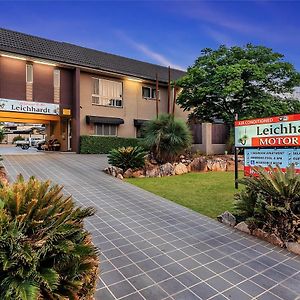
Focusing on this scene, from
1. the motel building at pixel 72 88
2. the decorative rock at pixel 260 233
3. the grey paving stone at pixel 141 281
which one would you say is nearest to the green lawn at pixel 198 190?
the decorative rock at pixel 260 233

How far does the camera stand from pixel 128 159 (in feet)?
35.0

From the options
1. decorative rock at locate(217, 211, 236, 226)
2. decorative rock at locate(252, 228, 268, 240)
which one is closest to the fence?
decorative rock at locate(217, 211, 236, 226)

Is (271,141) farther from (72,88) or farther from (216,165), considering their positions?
(72,88)

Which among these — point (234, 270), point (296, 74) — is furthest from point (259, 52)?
point (234, 270)

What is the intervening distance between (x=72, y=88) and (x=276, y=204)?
17.2 metres

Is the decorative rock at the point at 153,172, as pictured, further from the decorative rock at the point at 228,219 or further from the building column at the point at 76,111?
the building column at the point at 76,111

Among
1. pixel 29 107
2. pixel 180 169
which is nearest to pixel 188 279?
pixel 180 169

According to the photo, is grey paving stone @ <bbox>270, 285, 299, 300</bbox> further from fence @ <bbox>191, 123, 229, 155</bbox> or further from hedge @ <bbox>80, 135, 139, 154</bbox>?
hedge @ <bbox>80, 135, 139, 154</bbox>

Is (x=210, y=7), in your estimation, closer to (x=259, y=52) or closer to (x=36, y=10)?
(x=259, y=52)

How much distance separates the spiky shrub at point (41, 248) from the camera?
190 centimetres

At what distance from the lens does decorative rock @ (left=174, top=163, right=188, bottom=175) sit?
10.9m

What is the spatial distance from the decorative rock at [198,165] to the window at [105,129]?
9744 millimetres

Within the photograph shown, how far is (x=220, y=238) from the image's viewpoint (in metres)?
4.41

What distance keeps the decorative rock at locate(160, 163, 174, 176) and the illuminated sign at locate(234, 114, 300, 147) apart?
13.1 ft
